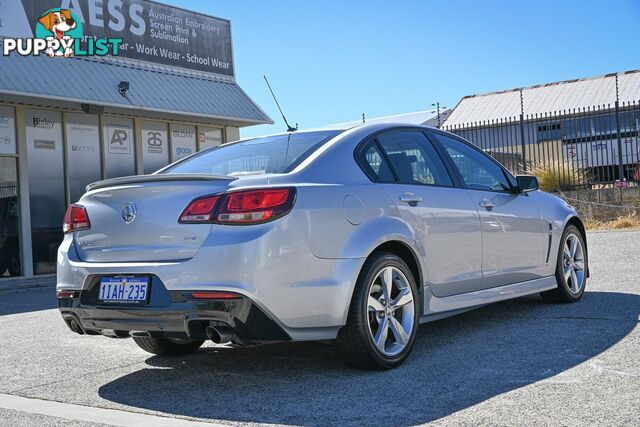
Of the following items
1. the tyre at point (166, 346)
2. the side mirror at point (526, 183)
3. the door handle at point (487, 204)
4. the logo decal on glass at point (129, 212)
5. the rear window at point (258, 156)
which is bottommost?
the tyre at point (166, 346)

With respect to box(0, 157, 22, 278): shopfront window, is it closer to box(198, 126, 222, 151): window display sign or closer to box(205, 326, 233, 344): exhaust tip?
box(198, 126, 222, 151): window display sign

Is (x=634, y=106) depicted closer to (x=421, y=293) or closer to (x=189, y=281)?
(x=421, y=293)

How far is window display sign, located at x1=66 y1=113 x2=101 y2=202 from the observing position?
1535 cm

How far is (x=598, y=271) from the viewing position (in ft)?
29.9

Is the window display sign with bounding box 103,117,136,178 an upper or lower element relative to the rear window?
upper

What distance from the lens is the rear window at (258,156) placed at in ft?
15.6

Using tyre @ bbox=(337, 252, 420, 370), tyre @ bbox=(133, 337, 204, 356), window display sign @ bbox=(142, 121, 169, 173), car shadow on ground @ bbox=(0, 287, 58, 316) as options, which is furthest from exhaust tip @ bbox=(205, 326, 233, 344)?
window display sign @ bbox=(142, 121, 169, 173)

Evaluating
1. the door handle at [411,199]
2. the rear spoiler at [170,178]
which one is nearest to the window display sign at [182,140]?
the rear spoiler at [170,178]

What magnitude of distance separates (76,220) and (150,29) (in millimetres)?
12560

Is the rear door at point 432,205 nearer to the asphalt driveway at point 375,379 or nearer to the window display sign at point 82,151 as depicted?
the asphalt driveway at point 375,379

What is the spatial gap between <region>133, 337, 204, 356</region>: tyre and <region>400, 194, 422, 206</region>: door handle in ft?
6.35

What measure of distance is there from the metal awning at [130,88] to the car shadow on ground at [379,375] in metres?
9.32

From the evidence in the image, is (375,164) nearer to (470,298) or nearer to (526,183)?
(470,298)

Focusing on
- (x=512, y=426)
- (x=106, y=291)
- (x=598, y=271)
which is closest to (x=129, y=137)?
(x=598, y=271)
